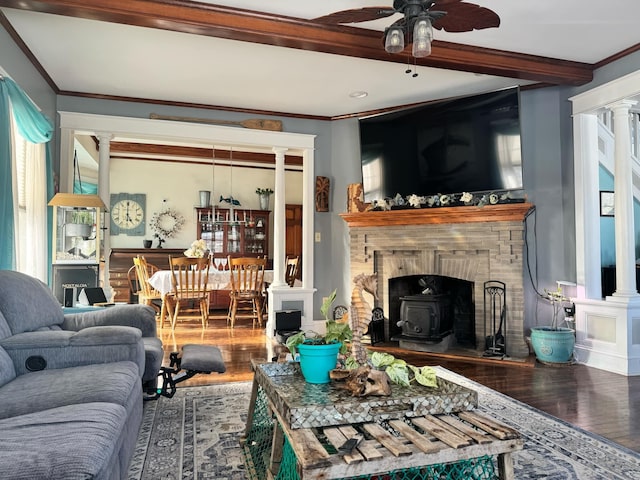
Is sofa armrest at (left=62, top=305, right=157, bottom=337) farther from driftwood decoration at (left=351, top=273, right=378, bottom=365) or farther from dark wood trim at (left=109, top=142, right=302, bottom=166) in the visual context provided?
dark wood trim at (left=109, top=142, right=302, bottom=166)

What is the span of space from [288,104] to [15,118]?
112 inches

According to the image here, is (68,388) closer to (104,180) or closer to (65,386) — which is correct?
(65,386)

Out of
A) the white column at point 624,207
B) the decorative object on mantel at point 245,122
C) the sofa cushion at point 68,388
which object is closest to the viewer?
the sofa cushion at point 68,388

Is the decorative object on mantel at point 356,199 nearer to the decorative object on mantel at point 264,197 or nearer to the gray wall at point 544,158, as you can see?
the gray wall at point 544,158

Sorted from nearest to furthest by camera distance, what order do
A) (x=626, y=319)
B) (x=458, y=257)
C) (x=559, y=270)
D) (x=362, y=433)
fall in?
(x=362, y=433), (x=626, y=319), (x=559, y=270), (x=458, y=257)

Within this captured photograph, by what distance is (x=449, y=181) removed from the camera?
4.87m

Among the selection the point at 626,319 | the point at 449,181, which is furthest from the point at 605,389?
the point at 449,181

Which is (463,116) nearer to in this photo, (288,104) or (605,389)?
(288,104)

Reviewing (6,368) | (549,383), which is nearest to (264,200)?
(549,383)

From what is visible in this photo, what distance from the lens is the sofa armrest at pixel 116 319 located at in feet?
10.00

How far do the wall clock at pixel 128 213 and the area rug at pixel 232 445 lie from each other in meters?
6.02

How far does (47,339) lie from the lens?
2348 millimetres

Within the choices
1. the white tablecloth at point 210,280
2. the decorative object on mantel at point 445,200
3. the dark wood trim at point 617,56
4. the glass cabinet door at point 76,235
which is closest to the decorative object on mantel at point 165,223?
the white tablecloth at point 210,280

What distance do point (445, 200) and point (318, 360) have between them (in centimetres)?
329
